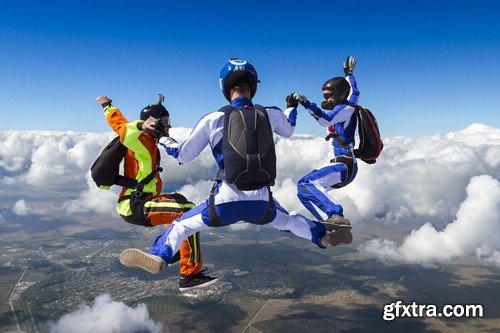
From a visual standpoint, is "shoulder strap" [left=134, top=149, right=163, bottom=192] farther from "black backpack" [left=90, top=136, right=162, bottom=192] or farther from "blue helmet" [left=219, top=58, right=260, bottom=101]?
"blue helmet" [left=219, top=58, right=260, bottom=101]

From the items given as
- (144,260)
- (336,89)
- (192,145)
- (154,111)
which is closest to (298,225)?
(192,145)

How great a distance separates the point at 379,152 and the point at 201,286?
14.2 ft

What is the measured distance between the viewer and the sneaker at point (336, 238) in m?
5.05

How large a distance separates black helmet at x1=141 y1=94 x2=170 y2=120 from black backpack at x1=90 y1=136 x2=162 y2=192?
62 cm

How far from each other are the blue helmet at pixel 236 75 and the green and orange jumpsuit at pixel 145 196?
1623 millimetres

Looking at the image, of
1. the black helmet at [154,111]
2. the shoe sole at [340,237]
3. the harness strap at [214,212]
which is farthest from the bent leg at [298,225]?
the black helmet at [154,111]

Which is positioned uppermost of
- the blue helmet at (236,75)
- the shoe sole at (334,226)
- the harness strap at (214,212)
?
Answer: the blue helmet at (236,75)

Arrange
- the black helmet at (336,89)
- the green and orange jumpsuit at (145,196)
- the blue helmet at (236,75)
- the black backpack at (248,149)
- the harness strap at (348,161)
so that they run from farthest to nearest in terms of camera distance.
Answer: the harness strap at (348,161)
the black helmet at (336,89)
the green and orange jumpsuit at (145,196)
the blue helmet at (236,75)
the black backpack at (248,149)

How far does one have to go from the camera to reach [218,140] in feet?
13.9

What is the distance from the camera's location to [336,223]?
5.32m

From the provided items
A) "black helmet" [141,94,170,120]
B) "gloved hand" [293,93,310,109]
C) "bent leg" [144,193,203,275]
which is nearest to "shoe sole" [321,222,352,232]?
"gloved hand" [293,93,310,109]

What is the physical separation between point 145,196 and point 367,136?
443 cm

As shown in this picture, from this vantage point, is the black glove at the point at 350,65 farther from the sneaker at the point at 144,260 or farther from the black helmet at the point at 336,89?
the sneaker at the point at 144,260

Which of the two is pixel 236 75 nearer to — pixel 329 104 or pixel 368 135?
pixel 329 104
